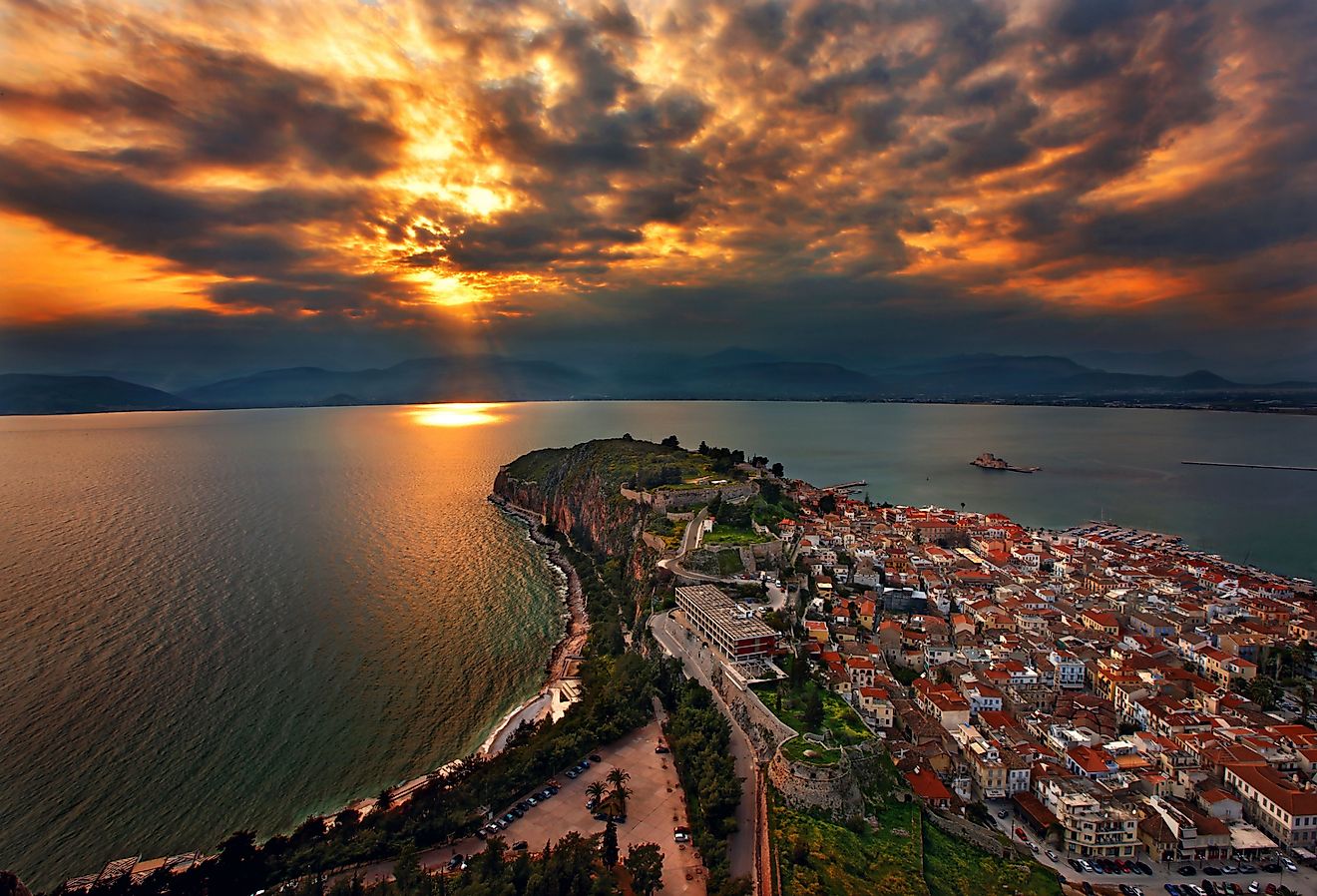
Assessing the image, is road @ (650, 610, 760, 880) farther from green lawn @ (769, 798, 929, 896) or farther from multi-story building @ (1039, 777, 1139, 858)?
multi-story building @ (1039, 777, 1139, 858)

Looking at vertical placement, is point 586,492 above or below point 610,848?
above

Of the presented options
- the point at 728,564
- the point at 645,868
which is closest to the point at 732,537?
the point at 728,564

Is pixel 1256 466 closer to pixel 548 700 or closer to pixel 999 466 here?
pixel 999 466

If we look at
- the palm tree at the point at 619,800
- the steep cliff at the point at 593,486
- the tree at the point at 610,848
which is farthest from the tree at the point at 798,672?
the steep cliff at the point at 593,486

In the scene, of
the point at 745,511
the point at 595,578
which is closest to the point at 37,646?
the point at 595,578

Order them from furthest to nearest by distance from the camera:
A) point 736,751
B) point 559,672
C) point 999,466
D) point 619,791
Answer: point 999,466, point 559,672, point 736,751, point 619,791

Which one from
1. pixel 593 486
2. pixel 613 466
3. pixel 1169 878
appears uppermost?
pixel 613 466

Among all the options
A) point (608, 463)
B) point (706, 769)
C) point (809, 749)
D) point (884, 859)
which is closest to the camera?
point (884, 859)
